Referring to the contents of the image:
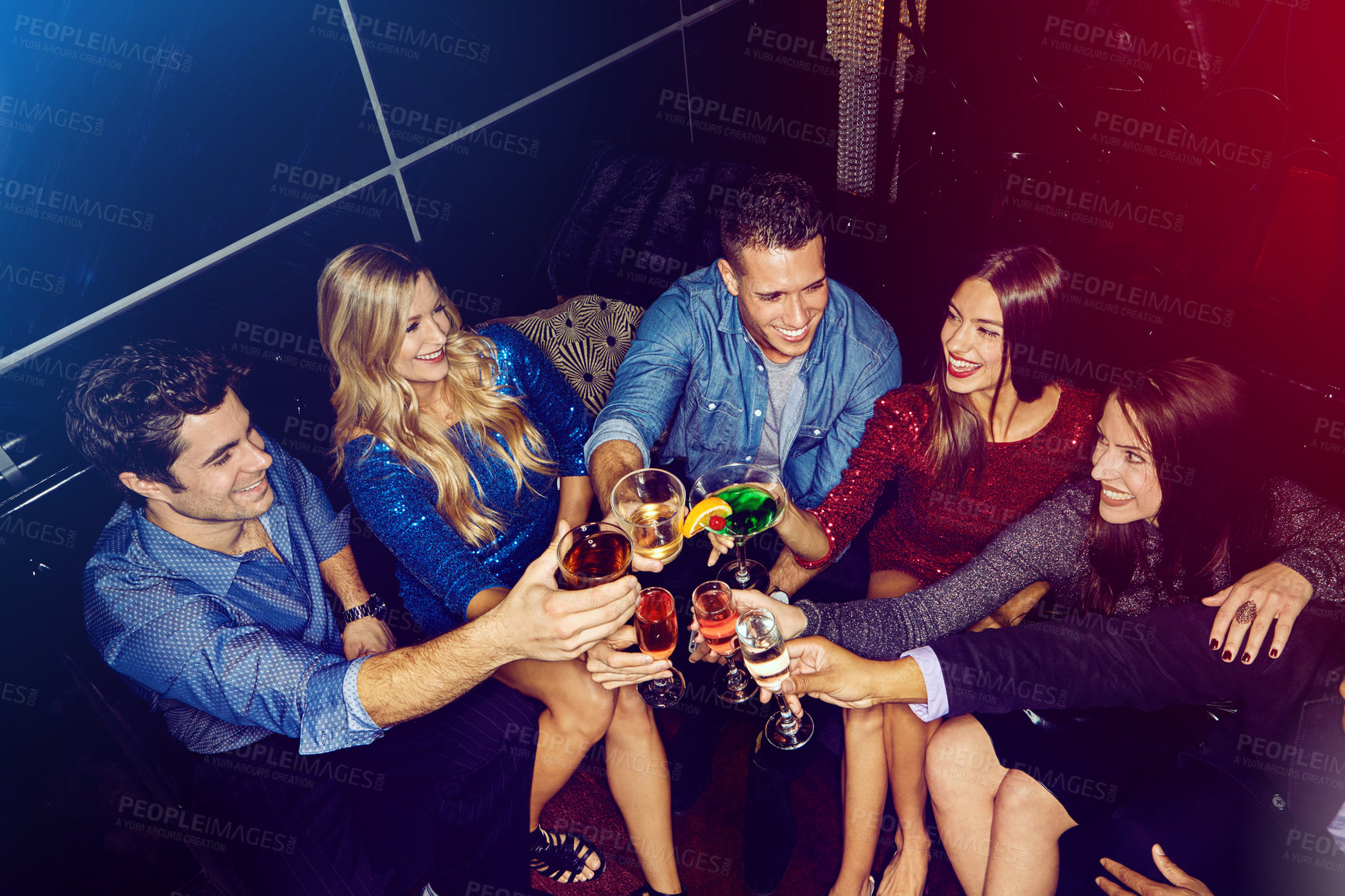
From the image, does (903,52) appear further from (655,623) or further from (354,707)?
(354,707)

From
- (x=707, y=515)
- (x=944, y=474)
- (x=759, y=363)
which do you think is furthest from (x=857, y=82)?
(x=707, y=515)

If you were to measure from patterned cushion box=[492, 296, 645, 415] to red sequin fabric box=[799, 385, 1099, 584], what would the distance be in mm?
880

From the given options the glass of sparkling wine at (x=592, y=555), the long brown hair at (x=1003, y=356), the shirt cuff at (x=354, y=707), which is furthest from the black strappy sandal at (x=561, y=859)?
the long brown hair at (x=1003, y=356)

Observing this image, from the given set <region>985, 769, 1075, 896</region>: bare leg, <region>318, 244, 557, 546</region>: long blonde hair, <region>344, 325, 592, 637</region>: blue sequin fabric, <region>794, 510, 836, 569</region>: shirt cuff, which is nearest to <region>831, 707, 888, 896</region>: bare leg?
<region>985, 769, 1075, 896</region>: bare leg

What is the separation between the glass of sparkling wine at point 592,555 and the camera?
157 cm

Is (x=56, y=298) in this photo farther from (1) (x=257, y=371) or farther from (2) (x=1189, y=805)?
(2) (x=1189, y=805)

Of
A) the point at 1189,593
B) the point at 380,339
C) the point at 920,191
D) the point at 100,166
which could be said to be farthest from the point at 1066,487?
the point at 100,166

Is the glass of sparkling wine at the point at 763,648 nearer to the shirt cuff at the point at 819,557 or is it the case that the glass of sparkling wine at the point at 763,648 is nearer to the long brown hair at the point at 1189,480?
the shirt cuff at the point at 819,557

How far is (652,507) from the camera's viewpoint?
68.5 inches

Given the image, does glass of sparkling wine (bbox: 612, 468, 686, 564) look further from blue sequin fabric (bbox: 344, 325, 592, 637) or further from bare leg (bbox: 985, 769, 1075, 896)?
bare leg (bbox: 985, 769, 1075, 896)

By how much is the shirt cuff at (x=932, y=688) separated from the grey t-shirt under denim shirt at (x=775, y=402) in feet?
2.70

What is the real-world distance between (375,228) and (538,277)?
2.20 ft

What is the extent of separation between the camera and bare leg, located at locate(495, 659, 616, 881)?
193 cm

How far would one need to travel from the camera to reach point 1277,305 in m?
2.46
